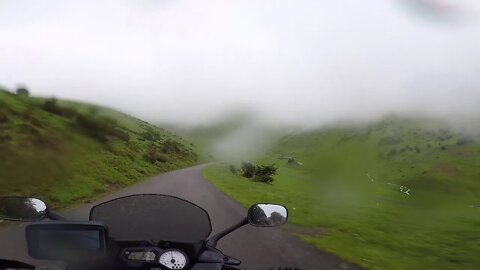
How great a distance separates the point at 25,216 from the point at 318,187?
78.0 ft

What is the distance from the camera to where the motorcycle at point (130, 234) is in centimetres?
330

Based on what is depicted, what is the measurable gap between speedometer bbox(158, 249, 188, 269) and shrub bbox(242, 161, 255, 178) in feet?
106

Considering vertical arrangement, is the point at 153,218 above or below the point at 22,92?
above

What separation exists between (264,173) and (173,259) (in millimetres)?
33995

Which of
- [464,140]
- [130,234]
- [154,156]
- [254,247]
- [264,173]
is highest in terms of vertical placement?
[130,234]

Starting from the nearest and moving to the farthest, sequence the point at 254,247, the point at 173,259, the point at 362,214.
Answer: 1. the point at 173,259
2. the point at 254,247
3. the point at 362,214

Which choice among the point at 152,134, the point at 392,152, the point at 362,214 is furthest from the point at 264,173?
the point at 392,152

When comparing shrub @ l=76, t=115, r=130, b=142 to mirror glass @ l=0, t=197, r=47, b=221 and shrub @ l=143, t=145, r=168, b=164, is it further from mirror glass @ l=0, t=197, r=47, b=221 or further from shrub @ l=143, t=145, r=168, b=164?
mirror glass @ l=0, t=197, r=47, b=221

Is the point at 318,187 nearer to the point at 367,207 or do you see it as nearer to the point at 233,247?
the point at 367,207

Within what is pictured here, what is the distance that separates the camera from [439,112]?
424ft

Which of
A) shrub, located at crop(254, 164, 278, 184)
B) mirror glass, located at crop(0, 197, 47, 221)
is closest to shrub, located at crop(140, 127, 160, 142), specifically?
mirror glass, located at crop(0, 197, 47, 221)

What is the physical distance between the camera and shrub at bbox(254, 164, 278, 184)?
3697 centimetres

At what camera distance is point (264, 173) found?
37.1m

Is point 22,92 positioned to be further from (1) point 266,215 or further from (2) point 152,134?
(1) point 266,215
